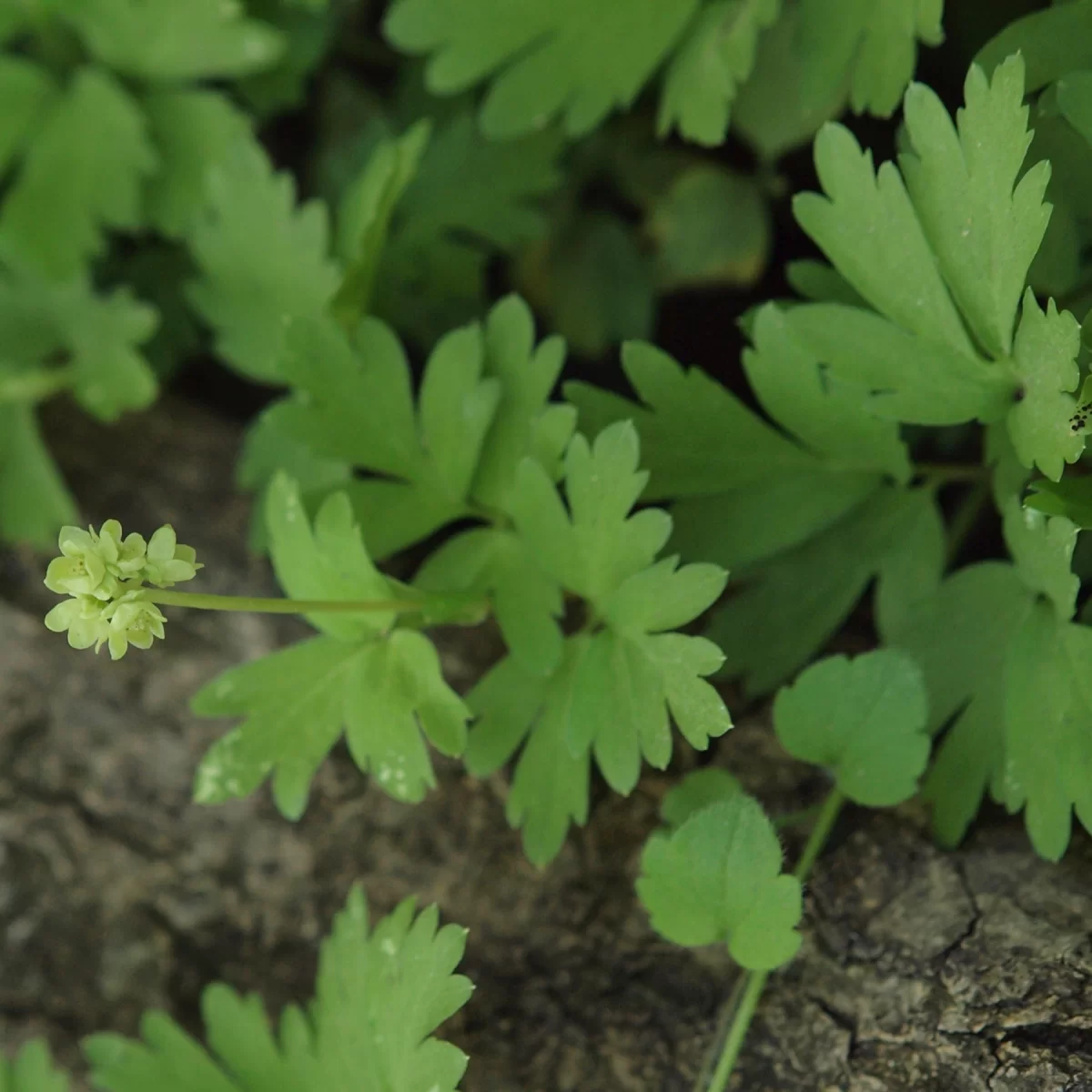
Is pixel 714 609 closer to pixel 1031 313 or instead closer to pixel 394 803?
pixel 394 803

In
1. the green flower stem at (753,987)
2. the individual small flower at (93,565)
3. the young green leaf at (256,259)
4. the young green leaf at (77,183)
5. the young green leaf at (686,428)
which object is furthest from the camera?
the young green leaf at (77,183)

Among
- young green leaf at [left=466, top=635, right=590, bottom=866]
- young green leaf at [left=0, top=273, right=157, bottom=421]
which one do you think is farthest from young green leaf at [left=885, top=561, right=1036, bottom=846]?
young green leaf at [left=0, top=273, right=157, bottom=421]

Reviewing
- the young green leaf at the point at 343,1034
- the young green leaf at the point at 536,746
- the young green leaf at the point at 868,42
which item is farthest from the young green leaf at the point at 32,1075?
the young green leaf at the point at 868,42

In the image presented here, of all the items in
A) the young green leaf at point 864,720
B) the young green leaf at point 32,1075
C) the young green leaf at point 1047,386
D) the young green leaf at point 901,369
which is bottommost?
the young green leaf at point 32,1075

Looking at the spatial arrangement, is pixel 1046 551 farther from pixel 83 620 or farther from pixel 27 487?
pixel 27 487

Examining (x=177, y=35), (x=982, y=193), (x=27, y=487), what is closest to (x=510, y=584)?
(x=982, y=193)

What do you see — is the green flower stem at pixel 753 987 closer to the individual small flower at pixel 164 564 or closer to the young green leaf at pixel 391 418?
the young green leaf at pixel 391 418

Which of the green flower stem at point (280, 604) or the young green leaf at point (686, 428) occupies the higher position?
the young green leaf at point (686, 428)
